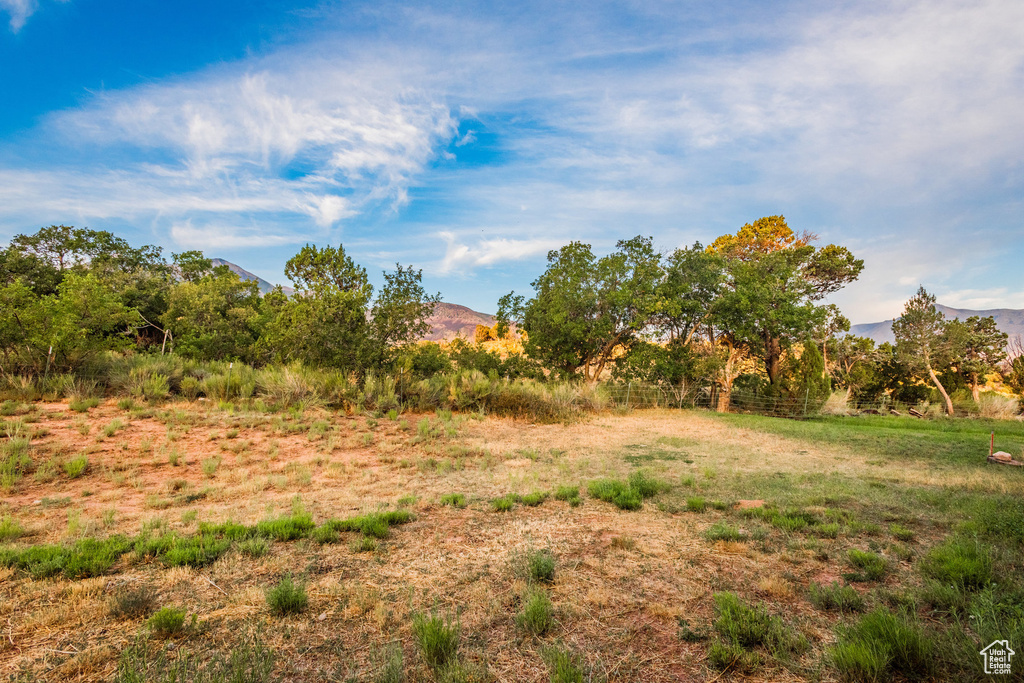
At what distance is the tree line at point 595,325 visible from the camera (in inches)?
585

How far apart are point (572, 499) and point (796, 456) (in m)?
6.07

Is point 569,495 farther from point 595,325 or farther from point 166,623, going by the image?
point 595,325

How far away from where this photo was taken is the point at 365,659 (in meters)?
2.71

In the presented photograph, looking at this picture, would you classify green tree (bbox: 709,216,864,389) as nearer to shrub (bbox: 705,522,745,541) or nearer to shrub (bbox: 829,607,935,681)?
shrub (bbox: 705,522,745,541)

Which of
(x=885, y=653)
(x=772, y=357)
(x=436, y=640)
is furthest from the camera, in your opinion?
(x=772, y=357)

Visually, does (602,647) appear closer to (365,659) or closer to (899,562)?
(365,659)

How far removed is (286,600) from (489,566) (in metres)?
1.64

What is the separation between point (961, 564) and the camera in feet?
11.6

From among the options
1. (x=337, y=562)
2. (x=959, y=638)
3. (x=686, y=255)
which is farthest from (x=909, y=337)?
(x=337, y=562)

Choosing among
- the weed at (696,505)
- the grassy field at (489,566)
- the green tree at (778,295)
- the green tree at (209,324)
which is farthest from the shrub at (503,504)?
the green tree at (209,324)

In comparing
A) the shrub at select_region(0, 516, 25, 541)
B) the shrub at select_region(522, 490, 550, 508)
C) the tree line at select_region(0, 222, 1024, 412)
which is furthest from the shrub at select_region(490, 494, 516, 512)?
the tree line at select_region(0, 222, 1024, 412)

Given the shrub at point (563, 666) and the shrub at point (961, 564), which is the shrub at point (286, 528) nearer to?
the shrub at point (563, 666)

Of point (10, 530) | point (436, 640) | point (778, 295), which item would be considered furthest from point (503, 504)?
point (778, 295)

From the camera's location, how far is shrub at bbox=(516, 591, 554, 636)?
3.00m
